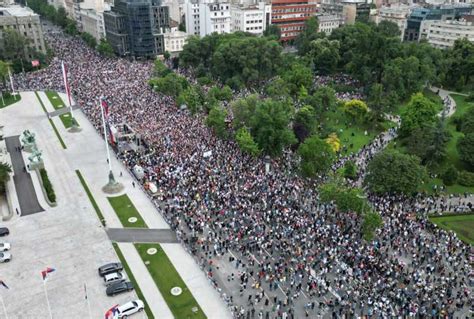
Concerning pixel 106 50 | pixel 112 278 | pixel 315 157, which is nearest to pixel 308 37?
pixel 106 50

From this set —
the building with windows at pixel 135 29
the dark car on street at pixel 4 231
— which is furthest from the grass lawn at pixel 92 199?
the building with windows at pixel 135 29

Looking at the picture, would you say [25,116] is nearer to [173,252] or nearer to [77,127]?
[77,127]

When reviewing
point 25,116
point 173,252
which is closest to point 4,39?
point 25,116

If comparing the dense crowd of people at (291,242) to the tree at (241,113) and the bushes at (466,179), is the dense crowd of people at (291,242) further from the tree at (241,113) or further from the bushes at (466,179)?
the bushes at (466,179)

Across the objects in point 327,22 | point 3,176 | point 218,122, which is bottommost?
point 3,176

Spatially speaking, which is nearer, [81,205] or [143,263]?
[143,263]

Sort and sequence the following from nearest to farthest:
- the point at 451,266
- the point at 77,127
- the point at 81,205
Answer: the point at 451,266
the point at 81,205
the point at 77,127

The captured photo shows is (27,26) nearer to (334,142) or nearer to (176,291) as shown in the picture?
(334,142)
